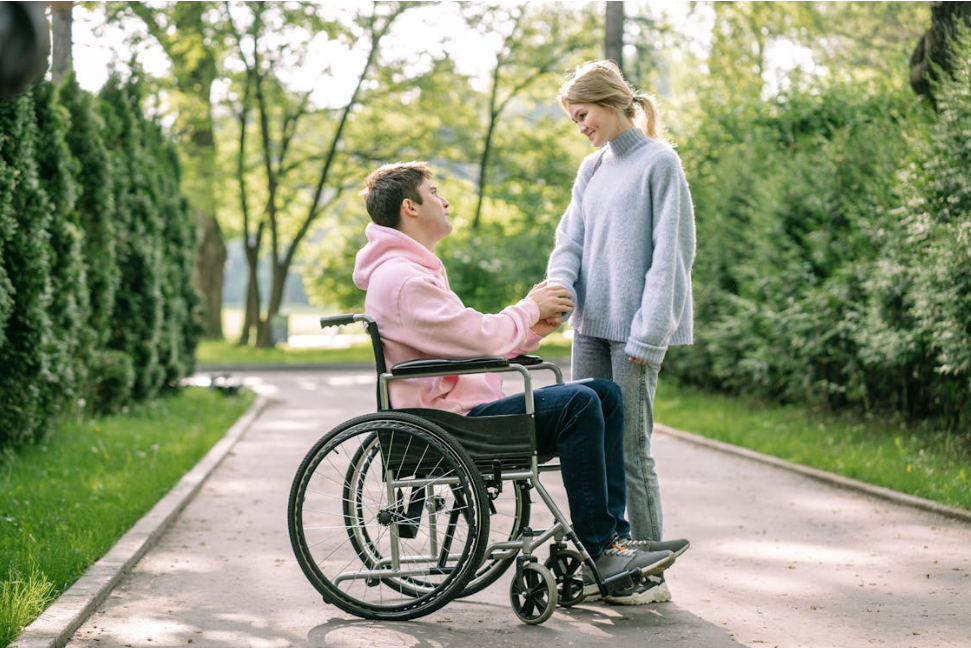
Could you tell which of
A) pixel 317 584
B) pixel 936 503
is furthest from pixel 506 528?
pixel 936 503

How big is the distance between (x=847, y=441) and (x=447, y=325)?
19.7 feet

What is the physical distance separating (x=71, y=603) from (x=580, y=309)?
7.30 ft

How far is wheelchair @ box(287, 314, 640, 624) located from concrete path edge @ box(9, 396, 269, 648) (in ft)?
2.68

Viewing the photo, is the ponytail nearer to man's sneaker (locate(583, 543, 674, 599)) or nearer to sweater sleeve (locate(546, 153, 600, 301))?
sweater sleeve (locate(546, 153, 600, 301))

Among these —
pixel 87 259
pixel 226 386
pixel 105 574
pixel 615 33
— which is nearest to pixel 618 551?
pixel 105 574

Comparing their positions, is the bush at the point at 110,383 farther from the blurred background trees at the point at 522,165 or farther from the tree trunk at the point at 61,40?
the tree trunk at the point at 61,40

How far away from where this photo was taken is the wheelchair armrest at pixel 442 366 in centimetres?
438

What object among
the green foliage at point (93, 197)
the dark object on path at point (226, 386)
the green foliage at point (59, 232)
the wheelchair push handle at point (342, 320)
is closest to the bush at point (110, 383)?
the green foliage at point (93, 197)

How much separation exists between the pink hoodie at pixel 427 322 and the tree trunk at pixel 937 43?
6142 mm

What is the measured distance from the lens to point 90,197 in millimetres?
11430

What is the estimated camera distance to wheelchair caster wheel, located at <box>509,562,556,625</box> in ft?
14.6

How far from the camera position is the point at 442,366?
4.43 meters

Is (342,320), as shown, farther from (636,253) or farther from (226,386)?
(226,386)

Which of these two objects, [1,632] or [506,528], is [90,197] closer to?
[506,528]
